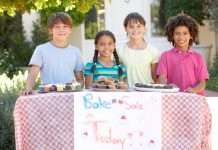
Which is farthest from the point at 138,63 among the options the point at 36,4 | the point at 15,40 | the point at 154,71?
the point at 15,40

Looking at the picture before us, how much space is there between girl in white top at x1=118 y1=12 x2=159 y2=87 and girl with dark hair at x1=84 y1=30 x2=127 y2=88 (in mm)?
83

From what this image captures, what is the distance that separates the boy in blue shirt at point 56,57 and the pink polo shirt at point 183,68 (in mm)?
822

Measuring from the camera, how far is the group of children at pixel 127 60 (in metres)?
4.64

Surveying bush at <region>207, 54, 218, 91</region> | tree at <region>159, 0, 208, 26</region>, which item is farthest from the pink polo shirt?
tree at <region>159, 0, 208, 26</region>

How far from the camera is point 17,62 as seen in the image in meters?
14.7

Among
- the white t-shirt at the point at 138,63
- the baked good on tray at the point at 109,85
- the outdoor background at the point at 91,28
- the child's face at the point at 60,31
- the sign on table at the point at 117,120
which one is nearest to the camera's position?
the sign on table at the point at 117,120

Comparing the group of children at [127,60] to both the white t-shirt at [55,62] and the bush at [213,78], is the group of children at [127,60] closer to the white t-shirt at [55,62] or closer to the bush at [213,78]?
the white t-shirt at [55,62]

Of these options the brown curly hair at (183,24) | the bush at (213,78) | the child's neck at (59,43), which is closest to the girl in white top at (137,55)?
the brown curly hair at (183,24)

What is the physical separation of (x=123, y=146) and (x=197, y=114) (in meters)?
0.64

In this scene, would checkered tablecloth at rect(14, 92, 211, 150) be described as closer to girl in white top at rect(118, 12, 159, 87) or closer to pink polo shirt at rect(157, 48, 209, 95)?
pink polo shirt at rect(157, 48, 209, 95)

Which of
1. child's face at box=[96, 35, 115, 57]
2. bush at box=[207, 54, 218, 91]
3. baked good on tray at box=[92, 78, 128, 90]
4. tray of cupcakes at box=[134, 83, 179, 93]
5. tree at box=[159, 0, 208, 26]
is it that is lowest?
bush at box=[207, 54, 218, 91]

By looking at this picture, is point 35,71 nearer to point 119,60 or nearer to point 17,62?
point 119,60

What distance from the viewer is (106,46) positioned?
15.2ft

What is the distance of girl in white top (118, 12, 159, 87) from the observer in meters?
4.68
